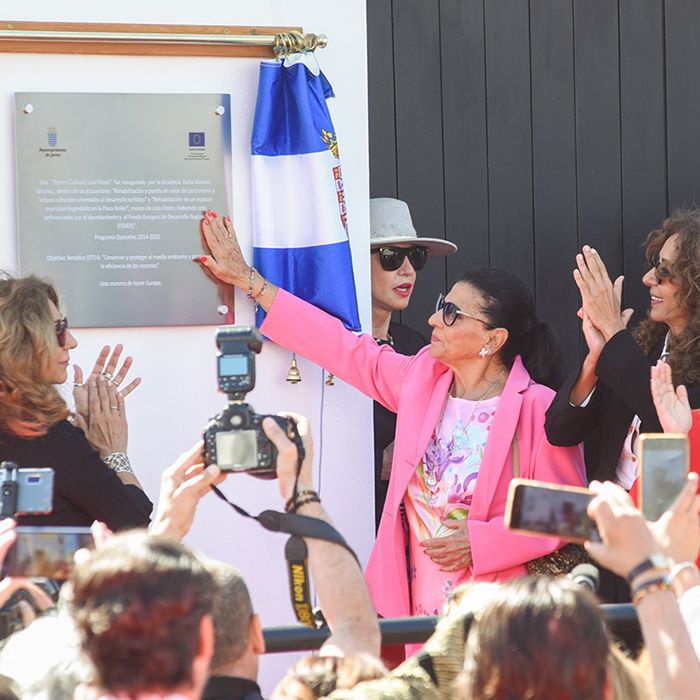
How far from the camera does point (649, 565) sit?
84.0 inches

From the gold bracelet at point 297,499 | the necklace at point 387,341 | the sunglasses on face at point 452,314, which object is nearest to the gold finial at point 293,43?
the sunglasses on face at point 452,314

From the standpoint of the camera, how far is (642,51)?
534 centimetres

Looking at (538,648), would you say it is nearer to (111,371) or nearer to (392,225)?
(111,371)

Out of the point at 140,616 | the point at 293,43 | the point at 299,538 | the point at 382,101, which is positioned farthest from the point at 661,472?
the point at 382,101

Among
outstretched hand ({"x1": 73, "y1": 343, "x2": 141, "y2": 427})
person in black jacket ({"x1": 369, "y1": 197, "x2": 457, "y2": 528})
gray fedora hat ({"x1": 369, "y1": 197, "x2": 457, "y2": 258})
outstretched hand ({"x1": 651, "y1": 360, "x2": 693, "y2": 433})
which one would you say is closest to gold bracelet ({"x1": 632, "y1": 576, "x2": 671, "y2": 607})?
outstretched hand ({"x1": 651, "y1": 360, "x2": 693, "y2": 433})

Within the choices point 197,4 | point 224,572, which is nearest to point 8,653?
point 224,572

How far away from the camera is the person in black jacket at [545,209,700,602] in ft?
13.1

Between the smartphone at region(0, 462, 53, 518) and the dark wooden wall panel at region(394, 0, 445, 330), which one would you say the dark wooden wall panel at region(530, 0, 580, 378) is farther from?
the smartphone at region(0, 462, 53, 518)

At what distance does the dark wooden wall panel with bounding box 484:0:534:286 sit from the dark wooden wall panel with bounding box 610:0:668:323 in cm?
39

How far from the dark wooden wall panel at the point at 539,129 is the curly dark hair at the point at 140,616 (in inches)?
132

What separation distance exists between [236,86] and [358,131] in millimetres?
428

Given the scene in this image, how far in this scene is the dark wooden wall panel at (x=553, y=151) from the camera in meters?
5.24

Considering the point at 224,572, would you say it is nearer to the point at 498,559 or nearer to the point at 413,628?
the point at 413,628

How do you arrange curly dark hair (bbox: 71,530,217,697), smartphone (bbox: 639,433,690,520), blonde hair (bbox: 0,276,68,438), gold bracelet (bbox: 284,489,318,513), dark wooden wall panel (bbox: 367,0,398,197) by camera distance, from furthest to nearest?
dark wooden wall panel (bbox: 367,0,398,197), blonde hair (bbox: 0,276,68,438), gold bracelet (bbox: 284,489,318,513), smartphone (bbox: 639,433,690,520), curly dark hair (bbox: 71,530,217,697)
